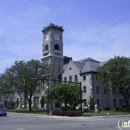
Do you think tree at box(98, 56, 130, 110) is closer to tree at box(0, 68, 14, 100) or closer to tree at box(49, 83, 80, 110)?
tree at box(49, 83, 80, 110)

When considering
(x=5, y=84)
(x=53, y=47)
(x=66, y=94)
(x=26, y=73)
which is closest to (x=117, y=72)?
(x=66, y=94)

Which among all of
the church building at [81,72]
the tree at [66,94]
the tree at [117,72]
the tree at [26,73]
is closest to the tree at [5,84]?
the tree at [26,73]

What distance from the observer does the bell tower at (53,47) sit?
74556 millimetres

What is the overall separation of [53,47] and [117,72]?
29.0 metres

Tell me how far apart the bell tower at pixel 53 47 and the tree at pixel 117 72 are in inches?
853

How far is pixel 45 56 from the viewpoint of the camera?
7619 centimetres

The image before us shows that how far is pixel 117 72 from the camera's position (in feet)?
173

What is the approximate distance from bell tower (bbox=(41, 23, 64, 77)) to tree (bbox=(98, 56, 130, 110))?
21661mm

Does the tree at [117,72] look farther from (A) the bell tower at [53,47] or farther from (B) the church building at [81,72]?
(A) the bell tower at [53,47]

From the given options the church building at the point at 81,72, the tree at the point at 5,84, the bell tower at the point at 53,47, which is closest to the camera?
the tree at the point at 5,84

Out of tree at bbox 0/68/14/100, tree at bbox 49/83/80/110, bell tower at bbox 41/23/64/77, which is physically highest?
bell tower at bbox 41/23/64/77

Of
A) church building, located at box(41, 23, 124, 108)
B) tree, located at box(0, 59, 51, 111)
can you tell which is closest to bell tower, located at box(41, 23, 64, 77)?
church building, located at box(41, 23, 124, 108)

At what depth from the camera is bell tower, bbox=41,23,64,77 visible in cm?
7456

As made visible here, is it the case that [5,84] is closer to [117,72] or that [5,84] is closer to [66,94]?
[66,94]
